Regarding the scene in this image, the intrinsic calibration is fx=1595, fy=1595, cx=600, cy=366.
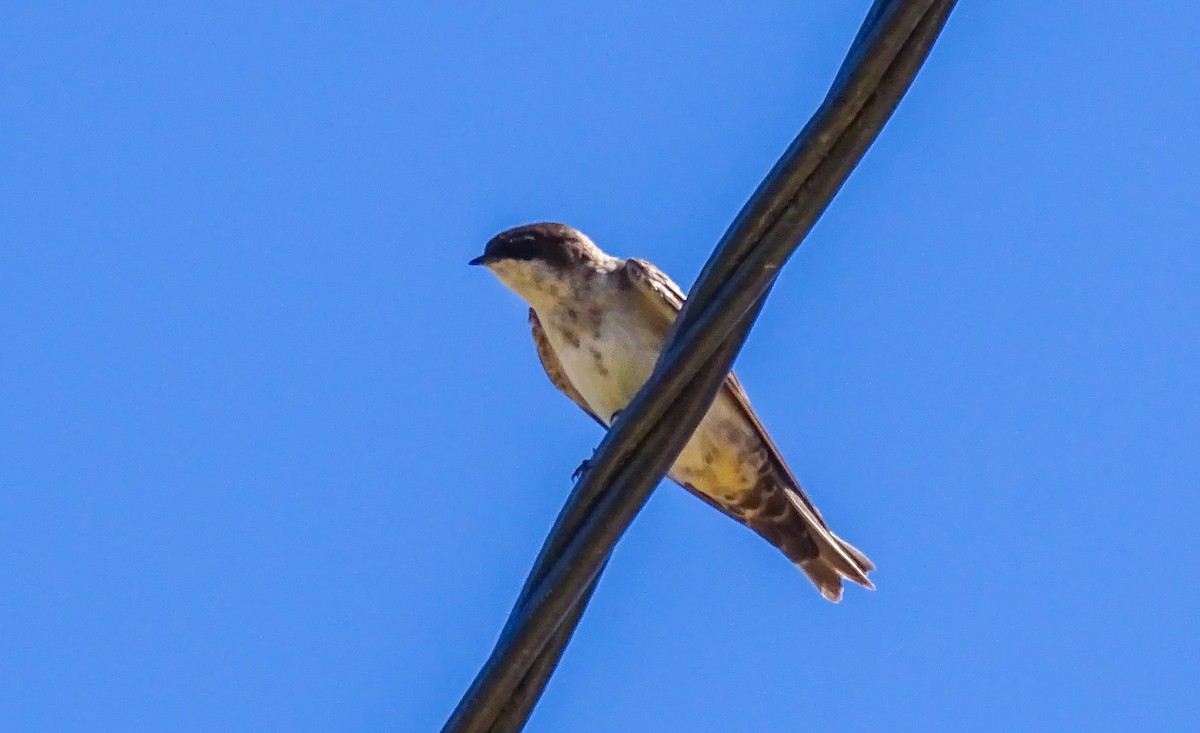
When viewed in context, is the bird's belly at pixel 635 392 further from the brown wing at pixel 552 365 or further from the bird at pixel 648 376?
the brown wing at pixel 552 365

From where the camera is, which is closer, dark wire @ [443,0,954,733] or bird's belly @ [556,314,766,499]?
dark wire @ [443,0,954,733]

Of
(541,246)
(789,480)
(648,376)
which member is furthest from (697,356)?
(541,246)

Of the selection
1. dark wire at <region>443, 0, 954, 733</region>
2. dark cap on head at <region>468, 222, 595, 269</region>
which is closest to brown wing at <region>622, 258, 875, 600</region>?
dark cap on head at <region>468, 222, 595, 269</region>

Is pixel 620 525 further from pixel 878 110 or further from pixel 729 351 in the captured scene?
pixel 878 110

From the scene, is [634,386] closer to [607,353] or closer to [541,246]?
[607,353]

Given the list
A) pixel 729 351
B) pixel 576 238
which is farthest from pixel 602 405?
pixel 729 351

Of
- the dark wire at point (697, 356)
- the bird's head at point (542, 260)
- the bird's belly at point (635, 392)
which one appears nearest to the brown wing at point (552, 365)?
the bird's head at point (542, 260)

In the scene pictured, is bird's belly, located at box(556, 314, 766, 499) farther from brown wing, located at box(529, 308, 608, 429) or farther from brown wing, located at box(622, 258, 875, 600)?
brown wing, located at box(529, 308, 608, 429)
